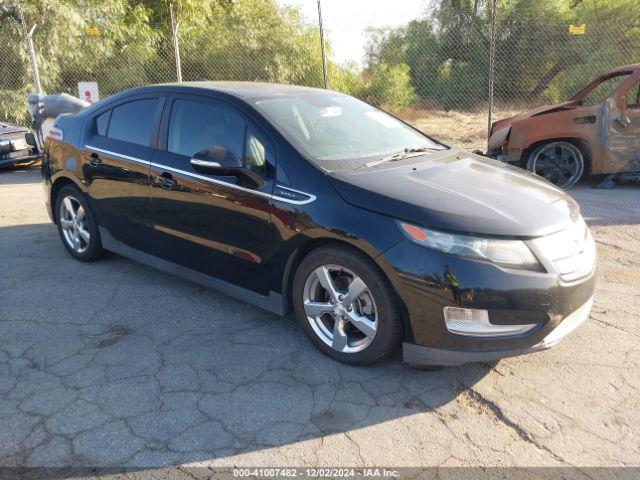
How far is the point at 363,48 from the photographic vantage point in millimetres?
14336

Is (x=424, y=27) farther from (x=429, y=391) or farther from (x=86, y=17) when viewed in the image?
(x=429, y=391)

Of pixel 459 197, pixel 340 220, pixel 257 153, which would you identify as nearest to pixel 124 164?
pixel 257 153

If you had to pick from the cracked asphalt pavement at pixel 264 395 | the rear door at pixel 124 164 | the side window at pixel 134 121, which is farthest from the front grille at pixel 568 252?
the side window at pixel 134 121

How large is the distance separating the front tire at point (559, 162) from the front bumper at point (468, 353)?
524 cm

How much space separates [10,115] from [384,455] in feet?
39.9

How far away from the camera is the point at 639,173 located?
299 inches

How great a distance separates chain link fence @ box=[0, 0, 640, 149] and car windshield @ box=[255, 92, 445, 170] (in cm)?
783

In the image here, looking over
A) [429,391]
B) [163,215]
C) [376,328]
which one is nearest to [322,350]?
[376,328]

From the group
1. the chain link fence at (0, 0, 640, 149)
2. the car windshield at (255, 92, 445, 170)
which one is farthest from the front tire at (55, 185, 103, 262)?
the chain link fence at (0, 0, 640, 149)

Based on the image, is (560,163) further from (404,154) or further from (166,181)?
(166,181)

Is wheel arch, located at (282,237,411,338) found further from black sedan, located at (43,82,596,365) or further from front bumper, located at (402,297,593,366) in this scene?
front bumper, located at (402,297,593,366)

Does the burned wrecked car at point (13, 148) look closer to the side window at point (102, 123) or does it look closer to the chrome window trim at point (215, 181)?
the side window at point (102, 123)

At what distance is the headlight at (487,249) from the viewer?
2768mm

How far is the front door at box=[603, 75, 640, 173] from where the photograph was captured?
724 centimetres
